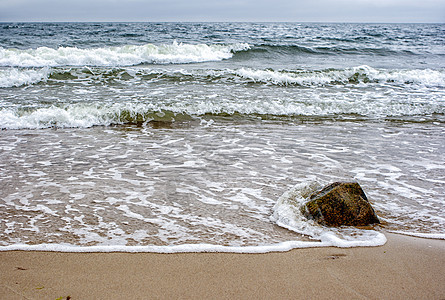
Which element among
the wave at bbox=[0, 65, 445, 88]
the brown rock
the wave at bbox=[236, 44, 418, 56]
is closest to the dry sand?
the brown rock

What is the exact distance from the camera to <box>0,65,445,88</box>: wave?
11398 millimetres

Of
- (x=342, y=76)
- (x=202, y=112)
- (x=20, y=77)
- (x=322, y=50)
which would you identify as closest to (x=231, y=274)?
(x=202, y=112)

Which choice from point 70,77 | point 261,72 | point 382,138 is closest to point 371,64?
point 261,72

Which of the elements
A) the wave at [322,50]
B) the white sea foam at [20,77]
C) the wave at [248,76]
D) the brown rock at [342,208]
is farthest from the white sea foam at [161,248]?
the wave at [322,50]

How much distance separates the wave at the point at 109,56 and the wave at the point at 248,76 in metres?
2.39

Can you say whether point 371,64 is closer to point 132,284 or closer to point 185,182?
point 185,182

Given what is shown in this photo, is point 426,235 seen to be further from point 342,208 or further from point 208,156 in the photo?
point 208,156

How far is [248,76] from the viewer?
11875mm

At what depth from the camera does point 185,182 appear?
4.28 metres

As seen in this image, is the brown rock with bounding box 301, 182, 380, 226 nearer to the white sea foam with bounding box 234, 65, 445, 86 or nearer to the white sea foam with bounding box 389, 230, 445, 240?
the white sea foam with bounding box 389, 230, 445, 240

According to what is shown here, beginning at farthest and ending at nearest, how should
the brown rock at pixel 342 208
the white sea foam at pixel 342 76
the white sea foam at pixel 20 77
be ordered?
the white sea foam at pixel 342 76 → the white sea foam at pixel 20 77 → the brown rock at pixel 342 208

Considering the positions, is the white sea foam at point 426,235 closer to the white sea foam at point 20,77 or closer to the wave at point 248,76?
the wave at point 248,76

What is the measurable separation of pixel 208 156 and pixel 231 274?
2.89 meters

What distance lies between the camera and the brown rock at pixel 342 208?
129 inches
